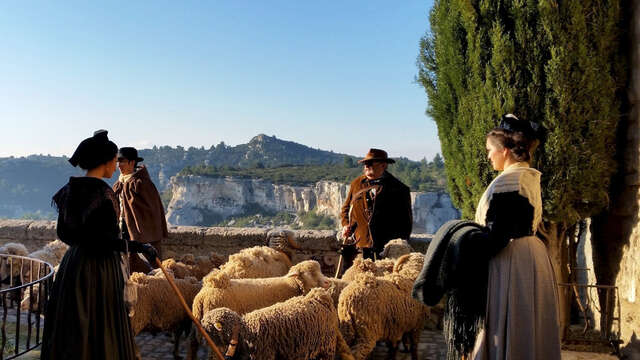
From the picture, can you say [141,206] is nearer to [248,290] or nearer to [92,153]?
[248,290]

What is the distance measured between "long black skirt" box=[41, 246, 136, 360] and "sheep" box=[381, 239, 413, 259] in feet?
12.1

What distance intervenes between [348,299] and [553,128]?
275 centimetres

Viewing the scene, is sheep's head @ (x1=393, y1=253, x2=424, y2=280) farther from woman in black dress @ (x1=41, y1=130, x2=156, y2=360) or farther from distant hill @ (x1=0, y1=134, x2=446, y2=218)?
distant hill @ (x1=0, y1=134, x2=446, y2=218)

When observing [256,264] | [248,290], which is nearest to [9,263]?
[256,264]

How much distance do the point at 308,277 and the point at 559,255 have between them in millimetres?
2934

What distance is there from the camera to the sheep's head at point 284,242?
23.7 feet

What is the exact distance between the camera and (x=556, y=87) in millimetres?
5031

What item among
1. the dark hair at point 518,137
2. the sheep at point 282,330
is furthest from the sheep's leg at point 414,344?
the dark hair at point 518,137

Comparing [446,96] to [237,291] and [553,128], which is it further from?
[237,291]

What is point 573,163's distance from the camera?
5105 millimetres

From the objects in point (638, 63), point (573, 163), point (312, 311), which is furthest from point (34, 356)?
point (638, 63)

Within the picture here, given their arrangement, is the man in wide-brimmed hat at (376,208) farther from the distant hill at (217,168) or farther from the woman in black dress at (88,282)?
the distant hill at (217,168)

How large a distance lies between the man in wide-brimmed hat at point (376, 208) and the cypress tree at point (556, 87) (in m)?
1.21

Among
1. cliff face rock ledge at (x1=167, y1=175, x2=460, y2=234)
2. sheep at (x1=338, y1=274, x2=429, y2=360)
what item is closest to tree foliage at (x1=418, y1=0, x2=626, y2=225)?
sheep at (x1=338, y1=274, x2=429, y2=360)
